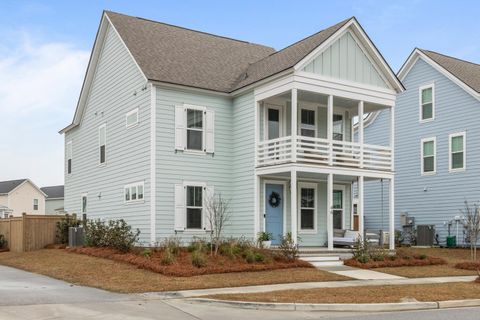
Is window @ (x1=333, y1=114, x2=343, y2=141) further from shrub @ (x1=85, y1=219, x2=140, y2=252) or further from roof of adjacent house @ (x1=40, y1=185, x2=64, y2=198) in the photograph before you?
roof of adjacent house @ (x1=40, y1=185, x2=64, y2=198)

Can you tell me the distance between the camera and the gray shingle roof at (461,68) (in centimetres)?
2922

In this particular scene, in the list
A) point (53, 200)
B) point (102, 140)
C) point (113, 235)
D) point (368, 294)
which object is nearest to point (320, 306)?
point (368, 294)

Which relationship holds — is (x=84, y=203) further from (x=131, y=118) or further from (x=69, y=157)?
(x=131, y=118)

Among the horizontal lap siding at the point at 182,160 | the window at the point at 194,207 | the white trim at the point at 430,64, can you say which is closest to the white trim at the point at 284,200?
the horizontal lap siding at the point at 182,160

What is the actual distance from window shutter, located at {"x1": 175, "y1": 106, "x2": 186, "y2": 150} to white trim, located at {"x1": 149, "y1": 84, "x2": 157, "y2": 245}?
87 cm

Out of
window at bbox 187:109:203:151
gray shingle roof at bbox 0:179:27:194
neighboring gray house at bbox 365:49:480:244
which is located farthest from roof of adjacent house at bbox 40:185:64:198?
window at bbox 187:109:203:151

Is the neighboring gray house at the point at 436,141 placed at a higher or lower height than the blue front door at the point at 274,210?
higher

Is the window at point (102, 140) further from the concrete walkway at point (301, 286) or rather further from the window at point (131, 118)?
the concrete walkway at point (301, 286)

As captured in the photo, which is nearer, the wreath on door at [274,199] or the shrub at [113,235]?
the shrub at [113,235]

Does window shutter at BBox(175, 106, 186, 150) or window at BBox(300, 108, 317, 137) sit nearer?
window shutter at BBox(175, 106, 186, 150)

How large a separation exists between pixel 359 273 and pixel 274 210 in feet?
18.5

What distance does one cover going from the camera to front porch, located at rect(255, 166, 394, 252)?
72.8 ft

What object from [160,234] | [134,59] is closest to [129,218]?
[160,234]

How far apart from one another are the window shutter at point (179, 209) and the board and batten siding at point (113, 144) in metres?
1.04
